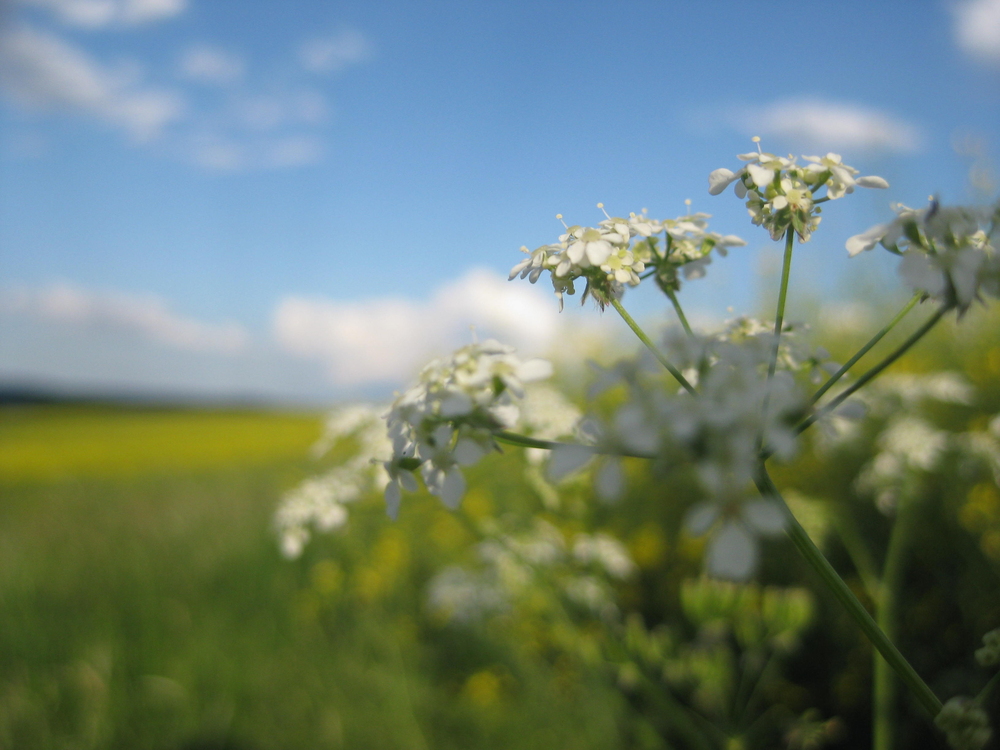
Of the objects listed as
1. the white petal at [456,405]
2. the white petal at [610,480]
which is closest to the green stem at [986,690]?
the white petal at [610,480]

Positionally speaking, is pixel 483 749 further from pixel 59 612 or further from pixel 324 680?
pixel 59 612

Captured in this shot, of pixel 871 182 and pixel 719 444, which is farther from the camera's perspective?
pixel 871 182

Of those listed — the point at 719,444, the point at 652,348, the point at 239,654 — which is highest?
the point at 652,348

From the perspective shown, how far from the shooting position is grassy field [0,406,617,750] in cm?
374

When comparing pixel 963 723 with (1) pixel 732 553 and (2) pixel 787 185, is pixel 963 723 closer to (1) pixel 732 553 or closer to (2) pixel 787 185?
(1) pixel 732 553

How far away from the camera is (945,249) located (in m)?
1.12

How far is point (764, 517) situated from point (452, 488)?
0.56m

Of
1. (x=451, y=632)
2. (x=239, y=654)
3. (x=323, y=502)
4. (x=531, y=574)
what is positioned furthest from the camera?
(x=451, y=632)

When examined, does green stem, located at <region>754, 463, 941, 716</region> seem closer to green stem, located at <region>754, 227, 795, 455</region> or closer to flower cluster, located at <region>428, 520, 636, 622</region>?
green stem, located at <region>754, 227, 795, 455</region>

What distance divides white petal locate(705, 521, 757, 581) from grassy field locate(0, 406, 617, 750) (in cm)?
278

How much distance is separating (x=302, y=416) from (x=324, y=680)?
132 feet

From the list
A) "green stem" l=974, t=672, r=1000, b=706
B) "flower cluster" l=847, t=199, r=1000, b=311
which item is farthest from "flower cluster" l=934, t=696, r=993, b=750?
"flower cluster" l=847, t=199, r=1000, b=311

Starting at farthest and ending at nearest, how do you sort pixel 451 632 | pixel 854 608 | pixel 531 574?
pixel 451 632 → pixel 531 574 → pixel 854 608

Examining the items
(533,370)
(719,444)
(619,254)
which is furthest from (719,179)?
(719,444)
